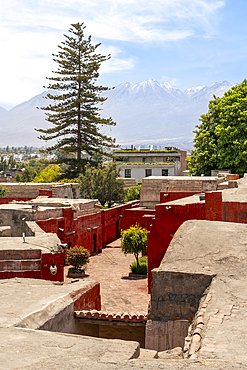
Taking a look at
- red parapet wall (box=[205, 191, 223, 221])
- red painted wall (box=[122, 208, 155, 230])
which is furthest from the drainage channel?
red painted wall (box=[122, 208, 155, 230])

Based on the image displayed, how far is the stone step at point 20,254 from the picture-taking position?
13.4 metres

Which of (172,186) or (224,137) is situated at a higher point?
(224,137)

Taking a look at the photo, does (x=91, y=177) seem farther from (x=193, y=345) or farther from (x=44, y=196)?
(x=193, y=345)

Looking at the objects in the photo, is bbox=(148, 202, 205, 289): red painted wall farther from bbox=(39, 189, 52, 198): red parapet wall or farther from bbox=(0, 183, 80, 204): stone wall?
bbox=(0, 183, 80, 204): stone wall

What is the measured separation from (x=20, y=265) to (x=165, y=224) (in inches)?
220

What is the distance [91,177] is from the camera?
3703cm

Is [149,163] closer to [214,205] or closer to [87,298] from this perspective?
[214,205]

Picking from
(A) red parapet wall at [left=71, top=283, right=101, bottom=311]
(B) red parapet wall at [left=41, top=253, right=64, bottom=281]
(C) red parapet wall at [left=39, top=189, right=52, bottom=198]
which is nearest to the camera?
(A) red parapet wall at [left=71, top=283, right=101, bottom=311]

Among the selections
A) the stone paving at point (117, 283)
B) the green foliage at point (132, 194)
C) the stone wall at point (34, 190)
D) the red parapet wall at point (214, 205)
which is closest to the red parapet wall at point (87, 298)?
the stone paving at point (117, 283)

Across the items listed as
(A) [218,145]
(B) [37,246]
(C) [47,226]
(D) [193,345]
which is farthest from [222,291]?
(A) [218,145]

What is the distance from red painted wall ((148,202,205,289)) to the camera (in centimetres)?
1611

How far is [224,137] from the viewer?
3325cm

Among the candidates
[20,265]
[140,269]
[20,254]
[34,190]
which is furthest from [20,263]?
[34,190]

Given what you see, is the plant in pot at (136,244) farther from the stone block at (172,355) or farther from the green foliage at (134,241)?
the stone block at (172,355)
